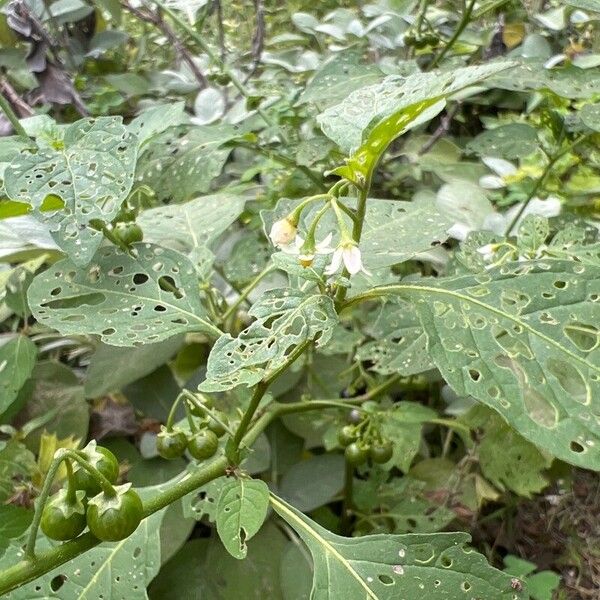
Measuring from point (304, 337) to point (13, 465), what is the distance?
610 mm

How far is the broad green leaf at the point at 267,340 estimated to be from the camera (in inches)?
20.7

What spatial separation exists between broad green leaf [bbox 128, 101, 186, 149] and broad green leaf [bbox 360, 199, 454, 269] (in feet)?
0.97

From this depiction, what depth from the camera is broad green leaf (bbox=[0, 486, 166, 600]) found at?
0.63m

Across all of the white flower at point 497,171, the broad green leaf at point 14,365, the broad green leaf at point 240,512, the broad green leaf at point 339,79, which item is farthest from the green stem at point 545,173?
the broad green leaf at point 14,365

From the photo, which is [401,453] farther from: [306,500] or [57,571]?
[57,571]

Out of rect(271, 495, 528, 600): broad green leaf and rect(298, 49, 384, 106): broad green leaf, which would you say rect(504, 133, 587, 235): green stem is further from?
rect(271, 495, 528, 600): broad green leaf

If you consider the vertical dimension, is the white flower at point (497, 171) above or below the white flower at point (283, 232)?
below

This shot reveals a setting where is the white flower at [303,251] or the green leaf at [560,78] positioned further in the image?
the green leaf at [560,78]

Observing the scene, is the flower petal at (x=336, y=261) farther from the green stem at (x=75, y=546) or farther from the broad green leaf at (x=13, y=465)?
the broad green leaf at (x=13, y=465)

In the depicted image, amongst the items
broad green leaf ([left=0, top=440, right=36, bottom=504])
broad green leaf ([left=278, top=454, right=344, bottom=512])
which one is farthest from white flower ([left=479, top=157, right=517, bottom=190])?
broad green leaf ([left=0, top=440, right=36, bottom=504])

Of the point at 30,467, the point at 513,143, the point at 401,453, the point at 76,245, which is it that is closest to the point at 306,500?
the point at 401,453

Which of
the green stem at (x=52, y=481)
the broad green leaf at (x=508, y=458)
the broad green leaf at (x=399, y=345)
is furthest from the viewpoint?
the broad green leaf at (x=508, y=458)

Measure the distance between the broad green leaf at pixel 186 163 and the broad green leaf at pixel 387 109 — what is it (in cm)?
42

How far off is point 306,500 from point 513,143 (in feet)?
2.21
